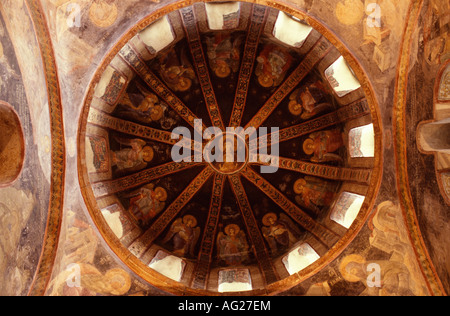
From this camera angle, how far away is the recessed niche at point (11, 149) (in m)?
7.37

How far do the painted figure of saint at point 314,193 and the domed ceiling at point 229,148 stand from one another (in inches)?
1.3

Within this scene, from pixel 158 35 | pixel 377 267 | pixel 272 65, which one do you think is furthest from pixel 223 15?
pixel 377 267

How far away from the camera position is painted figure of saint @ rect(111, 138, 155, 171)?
11617 millimetres

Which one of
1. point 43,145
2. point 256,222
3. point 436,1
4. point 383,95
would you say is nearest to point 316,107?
point 383,95

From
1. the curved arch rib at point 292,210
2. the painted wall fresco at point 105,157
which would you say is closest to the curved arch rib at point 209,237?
the curved arch rib at point 292,210

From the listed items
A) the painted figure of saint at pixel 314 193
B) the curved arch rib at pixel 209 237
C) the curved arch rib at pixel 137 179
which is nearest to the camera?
the curved arch rib at pixel 137 179

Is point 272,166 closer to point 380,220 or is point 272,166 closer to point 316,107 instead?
point 316,107

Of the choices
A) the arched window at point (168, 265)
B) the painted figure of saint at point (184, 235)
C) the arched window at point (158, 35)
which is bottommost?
the arched window at point (168, 265)

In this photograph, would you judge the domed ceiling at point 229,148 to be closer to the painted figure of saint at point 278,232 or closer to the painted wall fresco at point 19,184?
the painted figure of saint at point 278,232

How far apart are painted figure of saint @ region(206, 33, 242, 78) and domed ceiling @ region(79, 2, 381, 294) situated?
39 mm

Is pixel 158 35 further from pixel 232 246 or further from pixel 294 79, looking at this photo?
pixel 232 246

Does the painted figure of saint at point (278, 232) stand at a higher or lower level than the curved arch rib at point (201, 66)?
lower

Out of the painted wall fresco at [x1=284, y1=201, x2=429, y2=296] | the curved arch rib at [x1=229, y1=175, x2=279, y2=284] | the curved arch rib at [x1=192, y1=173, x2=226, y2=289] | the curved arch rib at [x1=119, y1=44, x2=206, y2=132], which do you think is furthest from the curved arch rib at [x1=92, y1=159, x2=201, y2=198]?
the painted wall fresco at [x1=284, y1=201, x2=429, y2=296]

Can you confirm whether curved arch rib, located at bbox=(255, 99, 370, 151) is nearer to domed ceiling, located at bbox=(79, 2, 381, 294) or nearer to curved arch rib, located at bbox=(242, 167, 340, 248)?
domed ceiling, located at bbox=(79, 2, 381, 294)
